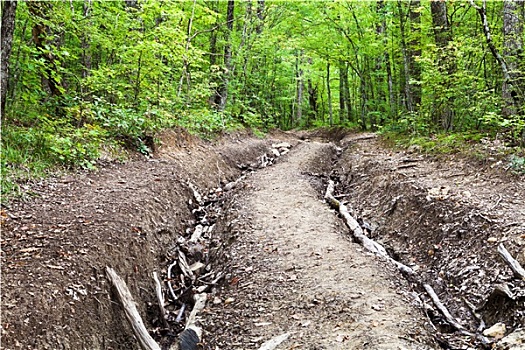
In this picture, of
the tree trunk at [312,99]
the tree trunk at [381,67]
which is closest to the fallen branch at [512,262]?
the tree trunk at [381,67]

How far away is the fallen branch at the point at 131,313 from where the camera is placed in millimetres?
4078

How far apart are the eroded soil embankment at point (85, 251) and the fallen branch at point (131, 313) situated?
0.33 feet

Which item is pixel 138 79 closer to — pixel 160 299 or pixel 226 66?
pixel 160 299

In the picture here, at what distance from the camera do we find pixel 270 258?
5.82m

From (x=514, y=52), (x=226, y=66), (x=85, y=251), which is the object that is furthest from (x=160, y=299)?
(x=226, y=66)

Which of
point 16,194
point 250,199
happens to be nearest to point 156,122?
point 250,199

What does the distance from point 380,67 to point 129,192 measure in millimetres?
17307

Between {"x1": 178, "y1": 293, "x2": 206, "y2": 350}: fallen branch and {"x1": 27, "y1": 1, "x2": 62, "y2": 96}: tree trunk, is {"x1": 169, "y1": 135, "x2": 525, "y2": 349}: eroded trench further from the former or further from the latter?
{"x1": 27, "y1": 1, "x2": 62, "y2": 96}: tree trunk

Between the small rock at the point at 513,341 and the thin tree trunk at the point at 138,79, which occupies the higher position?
the thin tree trunk at the point at 138,79

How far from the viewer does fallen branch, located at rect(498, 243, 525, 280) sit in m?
4.29

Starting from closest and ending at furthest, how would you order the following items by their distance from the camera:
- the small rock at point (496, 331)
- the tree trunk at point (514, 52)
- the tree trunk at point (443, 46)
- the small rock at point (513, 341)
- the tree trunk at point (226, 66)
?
1. the small rock at point (513, 341)
2. the small rock at point (496, 331)
3. the tree trunk at point (514, 52)
4. the tree trunk at point (443, 46)
5. the tree trunk at point (226, 66)

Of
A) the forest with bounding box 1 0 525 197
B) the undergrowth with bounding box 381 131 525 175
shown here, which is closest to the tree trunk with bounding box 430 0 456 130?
the forest with bounding box 1 0 525 197

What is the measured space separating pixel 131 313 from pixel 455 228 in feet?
15.7

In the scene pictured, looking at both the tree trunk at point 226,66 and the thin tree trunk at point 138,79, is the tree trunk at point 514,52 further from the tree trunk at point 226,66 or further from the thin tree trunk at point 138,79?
the tree trunk at point 226,66
